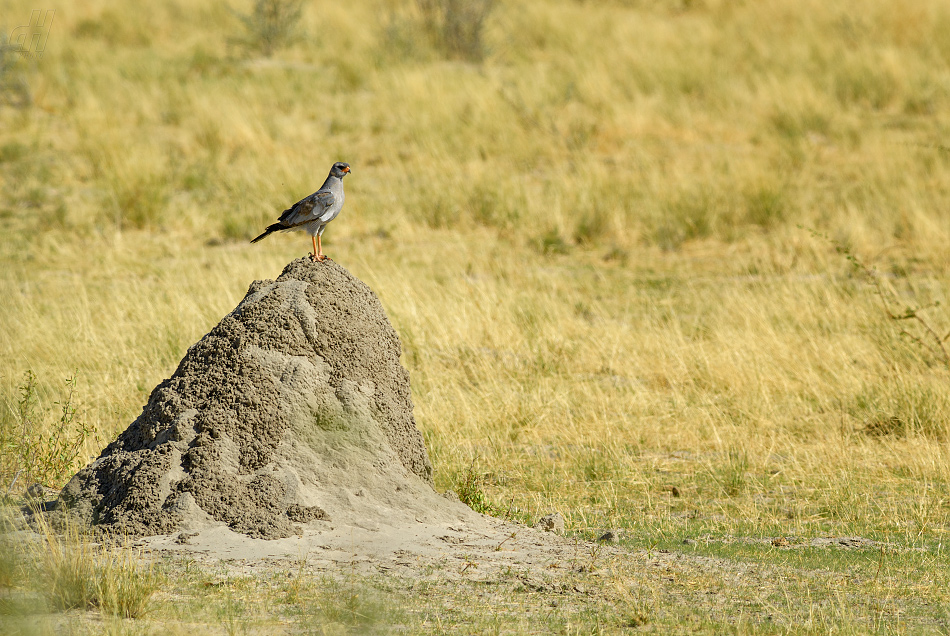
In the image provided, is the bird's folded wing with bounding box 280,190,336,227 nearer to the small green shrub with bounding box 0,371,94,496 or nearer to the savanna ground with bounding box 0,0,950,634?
the savanna ground with bounding box 0,0,950,634

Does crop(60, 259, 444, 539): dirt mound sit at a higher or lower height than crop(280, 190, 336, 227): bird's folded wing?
lower

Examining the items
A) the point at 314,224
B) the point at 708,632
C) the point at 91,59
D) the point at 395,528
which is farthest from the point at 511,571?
the point at 91,59

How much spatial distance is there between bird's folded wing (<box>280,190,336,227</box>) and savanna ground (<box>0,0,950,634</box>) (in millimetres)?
1722

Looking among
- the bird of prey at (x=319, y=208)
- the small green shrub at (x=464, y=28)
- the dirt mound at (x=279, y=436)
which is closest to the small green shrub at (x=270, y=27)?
the small green shrub at (x=464, y=28)

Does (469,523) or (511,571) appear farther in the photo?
(469,523)

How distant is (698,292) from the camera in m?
11.2

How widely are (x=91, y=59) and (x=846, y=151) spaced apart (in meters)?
13.0

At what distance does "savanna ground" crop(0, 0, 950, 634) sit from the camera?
4.91 m

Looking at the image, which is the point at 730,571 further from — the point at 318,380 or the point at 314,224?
the point at 314,224

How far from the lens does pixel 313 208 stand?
5520 mm

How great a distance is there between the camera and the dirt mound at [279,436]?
4973 mm
